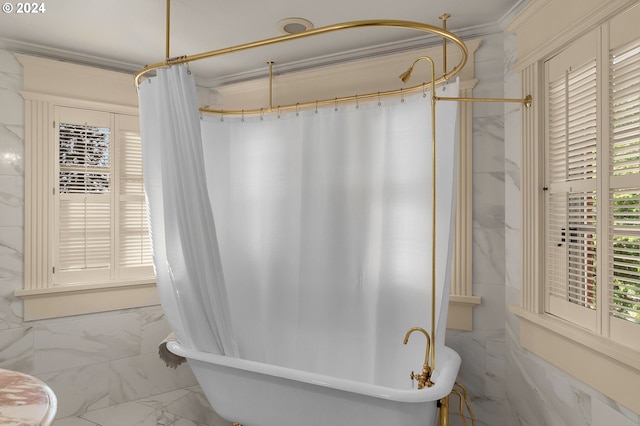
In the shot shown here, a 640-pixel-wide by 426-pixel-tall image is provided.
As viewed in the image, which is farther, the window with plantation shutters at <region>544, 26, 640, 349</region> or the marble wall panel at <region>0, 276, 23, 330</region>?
the marble wall panel at <region>0, 276, 23, 330</region>

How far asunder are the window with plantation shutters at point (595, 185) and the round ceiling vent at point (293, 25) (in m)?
1.32

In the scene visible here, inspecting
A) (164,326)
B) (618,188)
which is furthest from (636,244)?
(164,326)

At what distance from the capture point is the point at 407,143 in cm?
229

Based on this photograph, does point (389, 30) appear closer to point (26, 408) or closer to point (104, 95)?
point (104, 95)

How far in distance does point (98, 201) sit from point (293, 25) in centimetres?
183

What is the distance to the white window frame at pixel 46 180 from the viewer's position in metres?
2.75

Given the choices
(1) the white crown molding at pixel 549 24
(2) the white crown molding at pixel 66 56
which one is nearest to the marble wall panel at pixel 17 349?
(2) the white crown molding at pixel 66 56

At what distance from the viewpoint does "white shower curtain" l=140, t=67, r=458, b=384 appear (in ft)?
6.88

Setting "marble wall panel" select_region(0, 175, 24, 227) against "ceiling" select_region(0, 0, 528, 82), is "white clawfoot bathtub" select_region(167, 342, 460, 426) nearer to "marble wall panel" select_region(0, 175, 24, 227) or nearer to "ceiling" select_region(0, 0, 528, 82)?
"marble wall panel" select_region(0, 175, 24, 227)

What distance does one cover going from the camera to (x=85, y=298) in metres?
2.95

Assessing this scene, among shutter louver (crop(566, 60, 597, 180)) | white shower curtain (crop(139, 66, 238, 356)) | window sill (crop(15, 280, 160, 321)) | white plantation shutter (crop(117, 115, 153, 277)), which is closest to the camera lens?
shutter louver (crop(566, 60, 597, 180))

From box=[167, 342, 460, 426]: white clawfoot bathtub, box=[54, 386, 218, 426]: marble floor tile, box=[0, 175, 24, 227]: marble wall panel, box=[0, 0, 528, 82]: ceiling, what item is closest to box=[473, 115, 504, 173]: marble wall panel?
box=[0, 0, 528, 82]: ceiling

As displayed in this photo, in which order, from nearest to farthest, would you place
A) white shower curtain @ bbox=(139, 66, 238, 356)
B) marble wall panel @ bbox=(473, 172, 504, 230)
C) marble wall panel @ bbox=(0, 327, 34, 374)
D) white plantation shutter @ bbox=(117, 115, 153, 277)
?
white shower curtain @ bbox=(139, 66, 238, 356) < marble wall panel @ bbox=(473, 172, 504, 230) < marble wall panel @ bbox=(0, 327, 34, 374) < white plantation shutter @ bbox=(117, 115, 153, 277)

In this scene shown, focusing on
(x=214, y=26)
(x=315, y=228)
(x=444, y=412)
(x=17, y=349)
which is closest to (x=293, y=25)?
(x=214, y=26)
